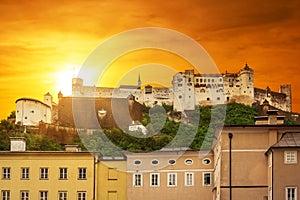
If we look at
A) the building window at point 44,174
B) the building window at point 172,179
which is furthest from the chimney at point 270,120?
the building window at point 44,174

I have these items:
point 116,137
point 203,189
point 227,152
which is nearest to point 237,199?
point 227,152

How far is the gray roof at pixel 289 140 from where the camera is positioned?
6081 centimetres

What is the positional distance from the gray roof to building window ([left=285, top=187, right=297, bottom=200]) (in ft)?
8.65

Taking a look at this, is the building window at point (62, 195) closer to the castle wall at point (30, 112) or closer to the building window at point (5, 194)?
the building window at point (5, 194)

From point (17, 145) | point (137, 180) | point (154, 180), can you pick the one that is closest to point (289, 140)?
point (154, 180)

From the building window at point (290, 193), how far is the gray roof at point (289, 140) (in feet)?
8.65

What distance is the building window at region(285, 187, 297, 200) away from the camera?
59688mm

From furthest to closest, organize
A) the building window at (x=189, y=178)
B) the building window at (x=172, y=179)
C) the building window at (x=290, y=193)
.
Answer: the building window at (x=172, y=179) → the building window at (x=189, y=178) → the building window at (x=290, y=193)

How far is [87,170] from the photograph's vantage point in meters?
86.6

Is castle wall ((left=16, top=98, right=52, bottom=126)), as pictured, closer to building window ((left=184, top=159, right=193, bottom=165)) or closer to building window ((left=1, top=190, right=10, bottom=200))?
building window ((left=1, top=190, right=10, bottom=200))

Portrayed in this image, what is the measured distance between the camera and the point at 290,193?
59.9 m

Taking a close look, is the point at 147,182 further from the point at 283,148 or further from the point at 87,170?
the point at 283,148

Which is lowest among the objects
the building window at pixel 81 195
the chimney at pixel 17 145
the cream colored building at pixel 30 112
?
the building window at pixel 81 195

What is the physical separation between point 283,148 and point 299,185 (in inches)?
→ 93.1
